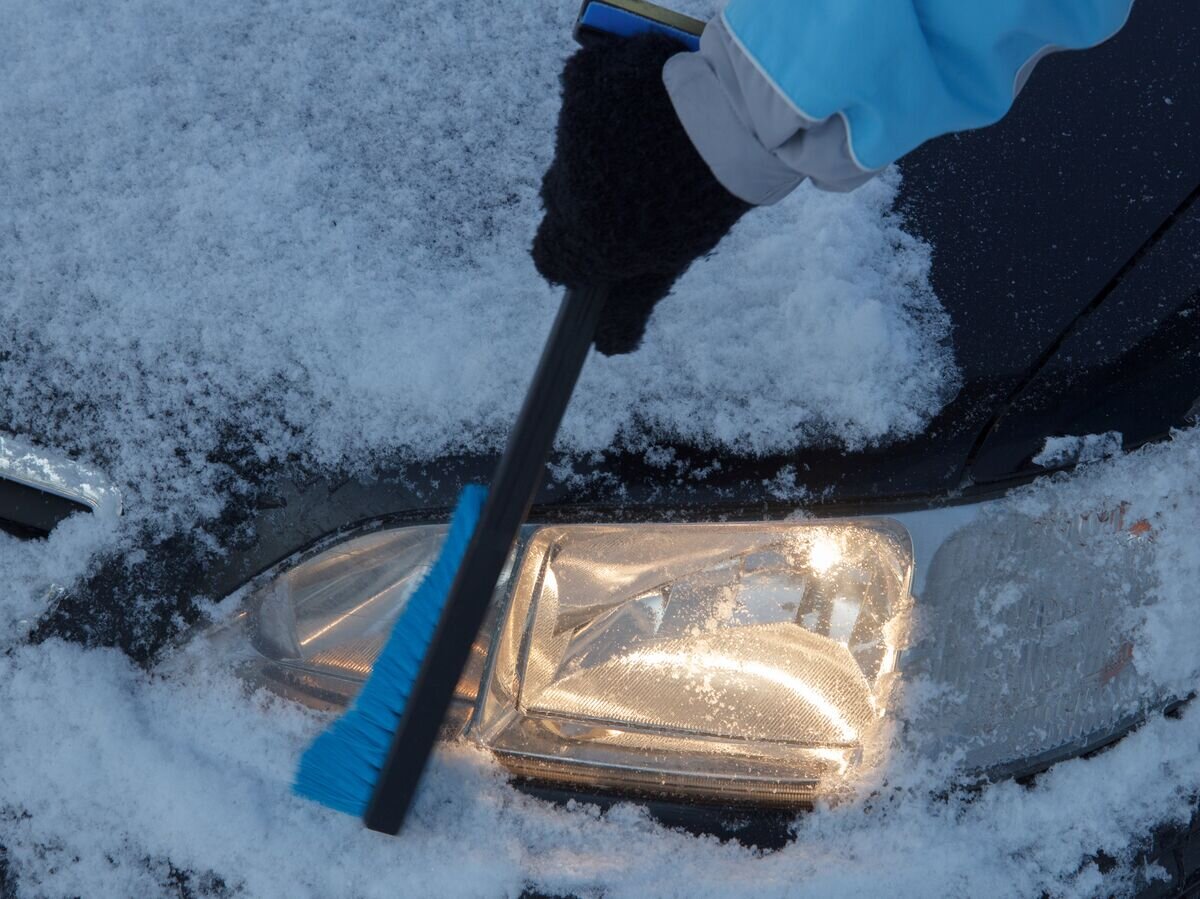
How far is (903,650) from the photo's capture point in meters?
1.33

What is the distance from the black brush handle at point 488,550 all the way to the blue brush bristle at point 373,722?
0.04 m

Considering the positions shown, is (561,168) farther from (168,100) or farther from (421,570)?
(168,100)

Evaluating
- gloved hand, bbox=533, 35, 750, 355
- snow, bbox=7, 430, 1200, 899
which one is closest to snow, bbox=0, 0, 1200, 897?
snow, bbox=7, 430, 1200, 899

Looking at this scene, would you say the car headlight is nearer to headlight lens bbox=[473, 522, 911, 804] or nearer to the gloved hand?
headlight lens bbox=[473, 522, 911, 804]

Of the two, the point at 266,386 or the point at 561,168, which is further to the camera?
the point at 266,386

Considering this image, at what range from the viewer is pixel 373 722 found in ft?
4.49

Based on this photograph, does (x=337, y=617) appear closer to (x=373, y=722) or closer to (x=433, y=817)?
(x=373, y=722)

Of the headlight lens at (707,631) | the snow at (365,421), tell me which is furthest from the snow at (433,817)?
the headlight lens at (707,631)

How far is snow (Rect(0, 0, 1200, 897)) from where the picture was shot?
1.33 meters

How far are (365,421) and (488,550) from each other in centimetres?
26

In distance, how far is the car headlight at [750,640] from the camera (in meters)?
1.32

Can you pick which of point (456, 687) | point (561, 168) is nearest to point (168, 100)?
point (561, 168)

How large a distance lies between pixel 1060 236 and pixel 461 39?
100 centimetres

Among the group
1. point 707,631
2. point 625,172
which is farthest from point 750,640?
point 625,172
